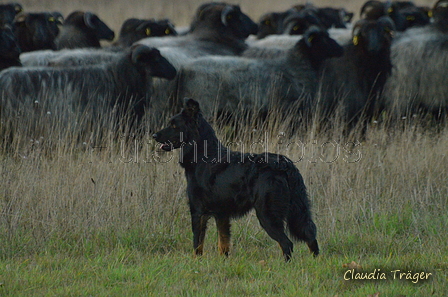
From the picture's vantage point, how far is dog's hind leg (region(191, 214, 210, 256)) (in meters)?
5.11

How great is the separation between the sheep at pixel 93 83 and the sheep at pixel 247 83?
1.44ft

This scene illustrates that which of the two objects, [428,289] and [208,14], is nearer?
[428,289]

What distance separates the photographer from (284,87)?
9930 mm

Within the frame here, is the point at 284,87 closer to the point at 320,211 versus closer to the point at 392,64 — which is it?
the point at 392,64

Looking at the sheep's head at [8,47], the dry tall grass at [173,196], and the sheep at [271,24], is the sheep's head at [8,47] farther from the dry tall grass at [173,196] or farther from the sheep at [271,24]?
the sheep at [271,24]

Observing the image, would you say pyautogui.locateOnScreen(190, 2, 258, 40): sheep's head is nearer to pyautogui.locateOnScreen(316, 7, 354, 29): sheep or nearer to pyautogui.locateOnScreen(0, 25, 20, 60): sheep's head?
pyautogui.locateOnScreen(0, 25, 20, 60): sheep's head

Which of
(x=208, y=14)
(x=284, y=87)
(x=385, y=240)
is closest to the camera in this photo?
(x=385, y=240)

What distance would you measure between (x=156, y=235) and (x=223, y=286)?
1.45 metres

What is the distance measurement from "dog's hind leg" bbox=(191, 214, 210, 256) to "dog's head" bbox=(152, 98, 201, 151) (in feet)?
1.80

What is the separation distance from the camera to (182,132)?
5133 mm

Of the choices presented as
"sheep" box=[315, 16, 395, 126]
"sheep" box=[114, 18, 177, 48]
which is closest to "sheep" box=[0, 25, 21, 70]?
"sheep" box=[114, 18, 177, 48]

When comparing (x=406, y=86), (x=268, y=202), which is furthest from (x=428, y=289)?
(x=406, y=86)

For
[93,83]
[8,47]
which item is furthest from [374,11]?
[8,47]

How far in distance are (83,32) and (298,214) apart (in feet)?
32.2
